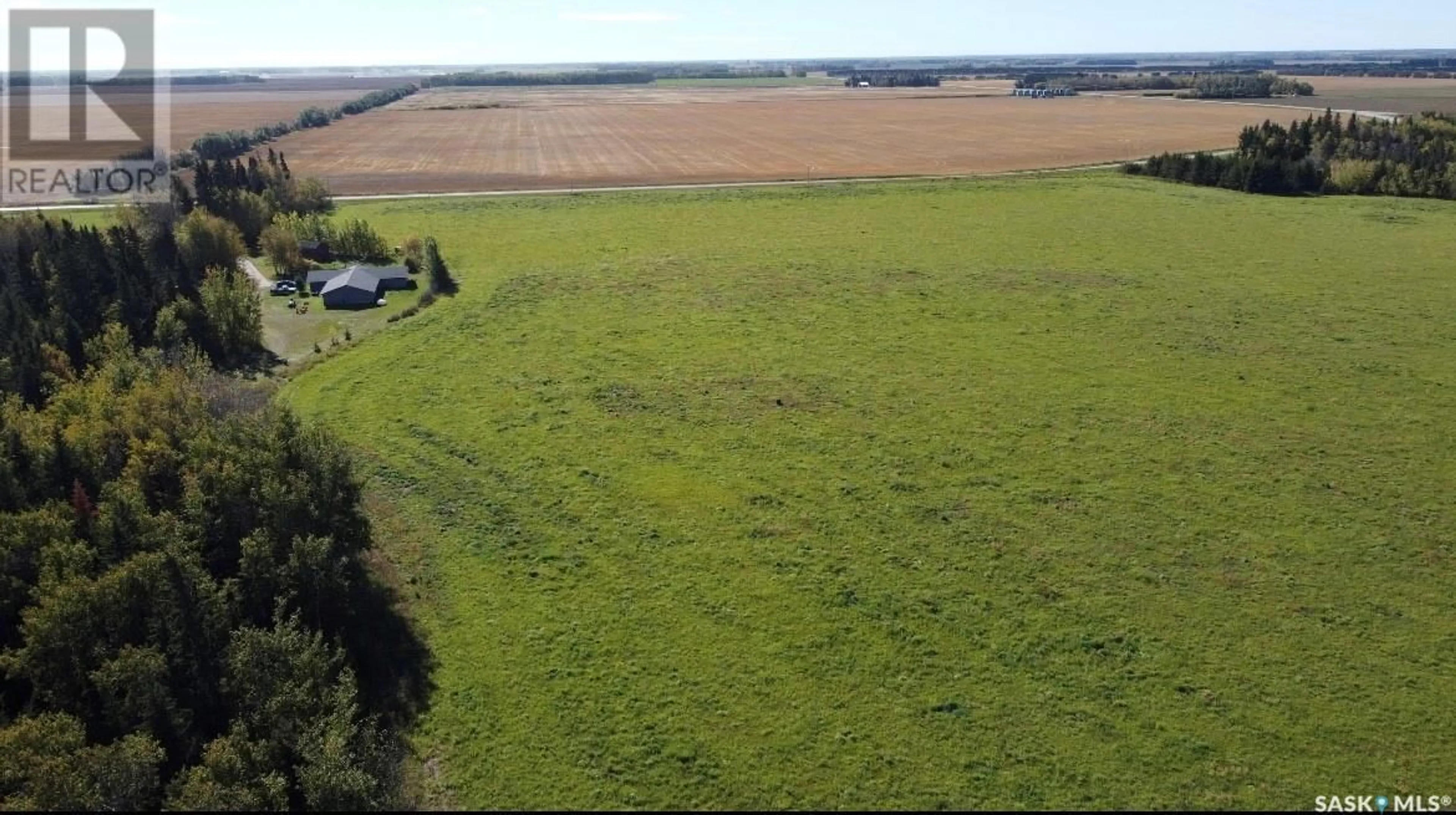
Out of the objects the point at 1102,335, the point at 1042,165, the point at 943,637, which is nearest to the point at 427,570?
the point at 943,637

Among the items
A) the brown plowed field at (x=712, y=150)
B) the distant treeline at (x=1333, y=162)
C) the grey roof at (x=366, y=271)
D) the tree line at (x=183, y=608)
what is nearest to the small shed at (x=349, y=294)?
the grey roof at (x=366, y=271)

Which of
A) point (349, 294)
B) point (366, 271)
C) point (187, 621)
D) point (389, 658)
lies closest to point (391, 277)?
point (366, 271)

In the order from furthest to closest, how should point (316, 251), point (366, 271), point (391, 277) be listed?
point (316, 251), point (391, 277), point (366, 271)

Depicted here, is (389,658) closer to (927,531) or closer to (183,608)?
(183,608)

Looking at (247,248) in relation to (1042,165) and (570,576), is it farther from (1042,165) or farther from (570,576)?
(1042,165)

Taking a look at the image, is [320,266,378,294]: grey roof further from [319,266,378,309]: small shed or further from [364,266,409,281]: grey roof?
[364,266,409,281]: grey roof

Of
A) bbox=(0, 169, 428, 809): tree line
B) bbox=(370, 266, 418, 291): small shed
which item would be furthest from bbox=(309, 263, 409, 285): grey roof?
bbox=(0, 169, 428, 809): tree line
